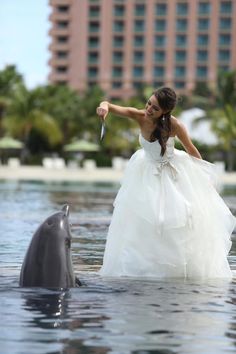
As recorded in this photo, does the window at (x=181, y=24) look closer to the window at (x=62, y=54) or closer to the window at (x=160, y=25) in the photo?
the window at (x=160, y=25)

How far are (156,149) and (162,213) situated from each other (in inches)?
23.6

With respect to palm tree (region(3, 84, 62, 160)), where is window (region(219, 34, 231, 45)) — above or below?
above

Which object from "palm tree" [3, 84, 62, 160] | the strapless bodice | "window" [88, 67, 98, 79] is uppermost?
"window" [88, 67, 98, 79]

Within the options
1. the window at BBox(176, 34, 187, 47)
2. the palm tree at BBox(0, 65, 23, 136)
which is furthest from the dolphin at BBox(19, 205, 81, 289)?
the window at BBox(176, 34, 187, 47)

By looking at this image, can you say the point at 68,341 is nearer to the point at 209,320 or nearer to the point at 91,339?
the point at 91,339

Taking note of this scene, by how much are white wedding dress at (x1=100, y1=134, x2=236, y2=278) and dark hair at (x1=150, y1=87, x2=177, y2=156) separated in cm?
11

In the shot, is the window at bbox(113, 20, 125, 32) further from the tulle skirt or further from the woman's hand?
the woman's hand

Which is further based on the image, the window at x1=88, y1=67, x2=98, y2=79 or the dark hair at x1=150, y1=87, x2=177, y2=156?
the window at x1=88, y1=67, x2=98, y2=79

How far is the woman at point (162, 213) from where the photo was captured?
9.63 metres

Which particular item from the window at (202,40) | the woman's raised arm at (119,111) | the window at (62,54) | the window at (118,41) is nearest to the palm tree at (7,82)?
the window at (118,41)

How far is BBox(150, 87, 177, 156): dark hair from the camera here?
31.2 feet

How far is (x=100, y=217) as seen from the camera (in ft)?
68.8

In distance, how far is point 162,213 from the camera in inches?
381

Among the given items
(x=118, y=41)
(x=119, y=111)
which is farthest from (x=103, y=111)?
(x=118, y=41)
